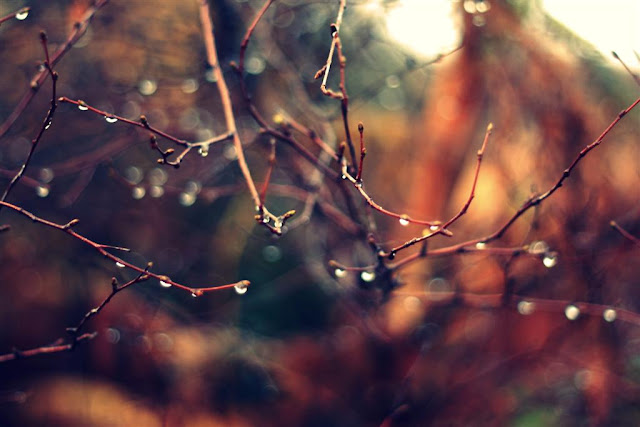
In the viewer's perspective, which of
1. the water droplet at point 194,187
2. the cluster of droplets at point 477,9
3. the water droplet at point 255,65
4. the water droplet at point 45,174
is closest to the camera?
the water droplet at point 45,174

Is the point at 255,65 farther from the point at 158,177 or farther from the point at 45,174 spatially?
the point at 45,174

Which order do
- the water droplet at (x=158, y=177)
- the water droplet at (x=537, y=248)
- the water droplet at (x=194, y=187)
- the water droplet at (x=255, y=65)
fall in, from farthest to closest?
1. the water droplet at (x=255, y=65)
2. the water droplet at (x=158, y=177)
3. the water droplet at (x=194, y=187)
4. the water droplet at (x=537, y=248)

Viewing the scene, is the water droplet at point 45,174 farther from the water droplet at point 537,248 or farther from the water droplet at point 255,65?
the water droplet at point 537,248

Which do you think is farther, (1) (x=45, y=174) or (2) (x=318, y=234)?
(2) (x=318, y=234)

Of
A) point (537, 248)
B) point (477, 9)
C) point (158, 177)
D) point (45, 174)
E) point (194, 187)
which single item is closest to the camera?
point (537, 248)

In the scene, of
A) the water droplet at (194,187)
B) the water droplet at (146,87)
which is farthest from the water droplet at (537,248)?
the water droplet at (146,87)

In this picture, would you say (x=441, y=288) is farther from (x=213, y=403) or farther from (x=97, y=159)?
(x=97, y=159)

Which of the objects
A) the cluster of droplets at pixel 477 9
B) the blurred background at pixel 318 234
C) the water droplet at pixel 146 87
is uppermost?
the cluster of droplets at pixel 477 9

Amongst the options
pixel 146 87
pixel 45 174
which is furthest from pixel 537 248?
pixel 45 174
